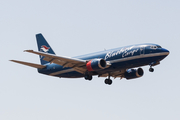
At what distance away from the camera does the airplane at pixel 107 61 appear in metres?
55.1

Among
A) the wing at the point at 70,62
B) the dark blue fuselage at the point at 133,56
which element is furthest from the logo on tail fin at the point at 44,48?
the dark blue fuselage at the point at 133,56

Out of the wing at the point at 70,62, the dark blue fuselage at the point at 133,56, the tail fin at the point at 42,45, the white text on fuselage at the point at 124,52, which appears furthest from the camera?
the tail fin at the point at 42,45

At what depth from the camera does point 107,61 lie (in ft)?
188

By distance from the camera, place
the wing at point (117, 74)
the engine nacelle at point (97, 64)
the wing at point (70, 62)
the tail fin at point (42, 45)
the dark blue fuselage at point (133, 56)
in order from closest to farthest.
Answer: the dark blue fuselage at point (133, 56), the engine nacelle at point (97, 64), the wing at point (70, 62), the wing at point (117, 74), the tail fin at point (42, 45)

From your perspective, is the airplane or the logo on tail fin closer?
the airplane

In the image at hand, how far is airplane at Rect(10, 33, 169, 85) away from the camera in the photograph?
2170 inches

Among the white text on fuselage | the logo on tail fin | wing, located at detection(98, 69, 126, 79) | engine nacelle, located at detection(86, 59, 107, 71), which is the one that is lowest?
wing, located at detection(98, 69, 126, 79)

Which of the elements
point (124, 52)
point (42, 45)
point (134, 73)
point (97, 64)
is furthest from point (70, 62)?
point (42, 45)

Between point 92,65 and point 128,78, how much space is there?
10.3 m

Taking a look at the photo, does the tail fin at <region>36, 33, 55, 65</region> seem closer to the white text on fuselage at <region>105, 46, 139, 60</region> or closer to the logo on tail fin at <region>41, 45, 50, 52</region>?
the logo on tail fin at <region>41, 45, 50, 52</region>

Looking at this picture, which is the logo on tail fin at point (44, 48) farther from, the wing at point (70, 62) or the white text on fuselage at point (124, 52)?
the white text on fuselage at point (124, 52)

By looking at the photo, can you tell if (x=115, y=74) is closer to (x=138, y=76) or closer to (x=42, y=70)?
(x=138, y=76)

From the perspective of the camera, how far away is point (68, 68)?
2440 inches

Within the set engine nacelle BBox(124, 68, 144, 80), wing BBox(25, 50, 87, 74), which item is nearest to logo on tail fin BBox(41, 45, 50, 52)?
wing BBox(25, 50, 87, 74)
